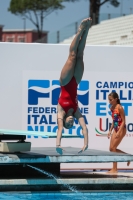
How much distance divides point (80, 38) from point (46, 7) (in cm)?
5221

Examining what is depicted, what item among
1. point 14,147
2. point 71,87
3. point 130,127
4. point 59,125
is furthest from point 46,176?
point 130,127

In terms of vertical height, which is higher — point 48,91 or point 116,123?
point 48,91

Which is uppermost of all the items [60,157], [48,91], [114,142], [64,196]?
[48,91]

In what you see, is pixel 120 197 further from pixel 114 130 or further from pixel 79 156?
pixel 114 130

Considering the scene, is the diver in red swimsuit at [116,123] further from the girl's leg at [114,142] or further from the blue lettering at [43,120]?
the blue lettering at [43,120]

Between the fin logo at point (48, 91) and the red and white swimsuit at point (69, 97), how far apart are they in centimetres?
186

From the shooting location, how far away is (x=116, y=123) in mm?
13000

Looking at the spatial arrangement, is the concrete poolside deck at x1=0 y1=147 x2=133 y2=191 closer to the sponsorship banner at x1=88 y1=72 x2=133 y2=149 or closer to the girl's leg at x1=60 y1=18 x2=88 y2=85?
the girl's leg at x1=60 y1=18 x2=88 y2=85

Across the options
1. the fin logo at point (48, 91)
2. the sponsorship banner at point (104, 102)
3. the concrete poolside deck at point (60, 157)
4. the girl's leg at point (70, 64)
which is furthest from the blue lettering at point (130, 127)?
the girl's leg at point (70, 64)

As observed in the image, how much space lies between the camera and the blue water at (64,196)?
34.7 feet

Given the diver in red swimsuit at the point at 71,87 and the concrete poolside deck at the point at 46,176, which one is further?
the diver in red swimsuit at the point at 71,87

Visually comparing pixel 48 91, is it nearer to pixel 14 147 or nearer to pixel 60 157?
pixel 14 147

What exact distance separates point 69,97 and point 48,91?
1998 millimetres

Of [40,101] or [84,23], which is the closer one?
[84,23]
